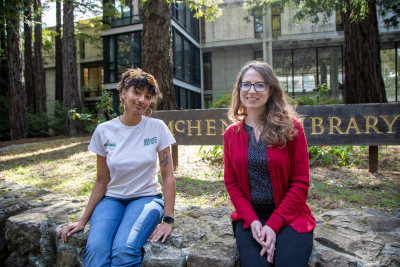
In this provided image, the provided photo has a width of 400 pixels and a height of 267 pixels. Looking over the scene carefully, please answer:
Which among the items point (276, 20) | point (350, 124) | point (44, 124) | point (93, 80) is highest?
point (276, 20)

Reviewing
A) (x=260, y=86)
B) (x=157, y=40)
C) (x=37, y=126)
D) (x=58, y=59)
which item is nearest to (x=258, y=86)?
(x=260, y=86)

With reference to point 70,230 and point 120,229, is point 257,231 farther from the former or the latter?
point 70,230

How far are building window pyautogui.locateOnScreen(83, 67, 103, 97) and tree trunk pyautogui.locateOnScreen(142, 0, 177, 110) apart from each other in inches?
578

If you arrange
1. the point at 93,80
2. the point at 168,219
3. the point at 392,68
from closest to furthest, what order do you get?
the point at 168,219 < the point at 392,68 < the point at 93,80

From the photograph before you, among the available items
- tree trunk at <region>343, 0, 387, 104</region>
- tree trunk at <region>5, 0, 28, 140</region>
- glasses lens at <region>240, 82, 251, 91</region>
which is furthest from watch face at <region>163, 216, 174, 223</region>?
tree trunk at <region>5, 0, 28, 140</region>

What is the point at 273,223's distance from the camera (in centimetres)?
156

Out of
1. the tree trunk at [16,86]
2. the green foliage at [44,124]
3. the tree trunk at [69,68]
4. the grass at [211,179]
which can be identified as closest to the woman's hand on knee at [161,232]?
the grass at [211,179]

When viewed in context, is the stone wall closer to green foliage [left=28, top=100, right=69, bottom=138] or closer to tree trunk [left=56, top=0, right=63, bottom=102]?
green foliage [left=28, top=100, right=69, bottom=138]

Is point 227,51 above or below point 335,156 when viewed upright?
above

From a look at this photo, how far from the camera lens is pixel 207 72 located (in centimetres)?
1836

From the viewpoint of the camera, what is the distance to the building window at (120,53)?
13289 millimetres

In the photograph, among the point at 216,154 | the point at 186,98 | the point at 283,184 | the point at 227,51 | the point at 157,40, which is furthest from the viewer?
the point at 227,51

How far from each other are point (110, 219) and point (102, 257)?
10.2 inches

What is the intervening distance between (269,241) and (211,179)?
3017mm
